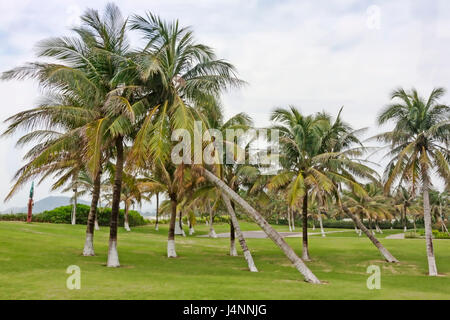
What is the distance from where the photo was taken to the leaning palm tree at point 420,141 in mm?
18266

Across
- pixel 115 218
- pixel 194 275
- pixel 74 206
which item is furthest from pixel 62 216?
pixel 194 275

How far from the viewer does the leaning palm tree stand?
1827 cm

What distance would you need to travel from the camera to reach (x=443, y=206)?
188 feet

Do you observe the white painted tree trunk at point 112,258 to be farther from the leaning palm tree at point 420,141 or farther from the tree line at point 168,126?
the leaning palm tree at point 420,141

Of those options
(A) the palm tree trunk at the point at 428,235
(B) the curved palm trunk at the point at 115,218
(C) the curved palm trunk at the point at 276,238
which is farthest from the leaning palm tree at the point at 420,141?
(B) the curved palm trunk at the point at 115,218

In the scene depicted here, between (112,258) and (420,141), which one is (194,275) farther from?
(420,141)

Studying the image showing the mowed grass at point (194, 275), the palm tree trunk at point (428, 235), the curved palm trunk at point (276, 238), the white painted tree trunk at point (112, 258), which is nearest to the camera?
the mowed grass at point (194, 275)

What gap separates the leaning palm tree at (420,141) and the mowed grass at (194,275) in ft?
14.1

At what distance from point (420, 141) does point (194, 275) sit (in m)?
13.3

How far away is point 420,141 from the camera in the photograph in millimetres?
18844
